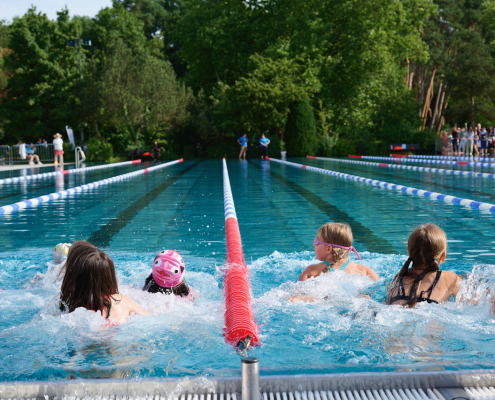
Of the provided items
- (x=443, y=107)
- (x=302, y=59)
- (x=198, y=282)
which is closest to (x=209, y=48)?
(x=302, y=59)

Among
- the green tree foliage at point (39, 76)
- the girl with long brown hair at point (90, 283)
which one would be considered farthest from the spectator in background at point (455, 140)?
the girl with long brown hair at point (90, 283)

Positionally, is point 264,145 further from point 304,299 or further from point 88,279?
point 88,279

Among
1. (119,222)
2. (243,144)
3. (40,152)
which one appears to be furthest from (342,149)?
(119,222)

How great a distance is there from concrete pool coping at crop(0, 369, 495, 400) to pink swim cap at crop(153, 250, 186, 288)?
5.53 feet

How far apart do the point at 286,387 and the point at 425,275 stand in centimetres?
178

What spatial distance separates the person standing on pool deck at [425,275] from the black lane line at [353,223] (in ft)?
7.22

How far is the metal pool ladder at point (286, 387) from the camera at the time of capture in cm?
230

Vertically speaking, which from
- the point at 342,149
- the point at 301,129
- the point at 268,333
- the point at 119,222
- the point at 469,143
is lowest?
the point at 268,333

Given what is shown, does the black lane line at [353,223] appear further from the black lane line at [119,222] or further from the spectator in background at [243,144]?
the spectator in background at [243,144]

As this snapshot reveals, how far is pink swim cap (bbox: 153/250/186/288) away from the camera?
13.3 ft

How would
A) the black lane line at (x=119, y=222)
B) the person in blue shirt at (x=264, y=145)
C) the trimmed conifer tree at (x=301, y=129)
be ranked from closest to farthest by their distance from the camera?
the black lane line at (x=119, y=222)
the person in blue shirt at (x=264, y=145)
the trimmed conifer tree at (x=301, y=129)

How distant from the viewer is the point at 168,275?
13.4 feet

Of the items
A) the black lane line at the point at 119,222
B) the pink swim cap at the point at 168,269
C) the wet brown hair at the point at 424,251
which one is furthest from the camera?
the black lane line at the point at 119,222

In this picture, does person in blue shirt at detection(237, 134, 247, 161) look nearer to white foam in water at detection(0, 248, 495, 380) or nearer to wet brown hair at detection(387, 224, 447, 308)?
white foam in water at detection(0, 248, 495, 380)
